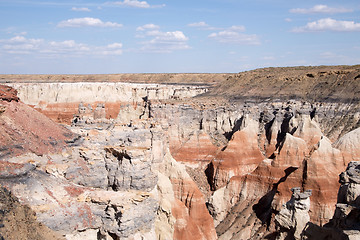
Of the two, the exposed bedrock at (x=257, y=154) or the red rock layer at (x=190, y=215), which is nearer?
the red rock layer at (x=190, y=215)

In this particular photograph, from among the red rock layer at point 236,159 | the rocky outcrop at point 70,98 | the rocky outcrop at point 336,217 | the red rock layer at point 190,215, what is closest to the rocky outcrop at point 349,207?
the rocky outcrop at point 336,217

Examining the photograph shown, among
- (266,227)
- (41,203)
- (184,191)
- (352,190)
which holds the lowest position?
(266,227)

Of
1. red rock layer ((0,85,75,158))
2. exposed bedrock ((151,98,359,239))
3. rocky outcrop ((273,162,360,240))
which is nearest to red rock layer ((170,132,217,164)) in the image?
exposed bedrock ((151,98,359,239))

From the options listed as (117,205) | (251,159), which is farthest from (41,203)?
(251,159)

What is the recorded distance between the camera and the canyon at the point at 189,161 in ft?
42.8

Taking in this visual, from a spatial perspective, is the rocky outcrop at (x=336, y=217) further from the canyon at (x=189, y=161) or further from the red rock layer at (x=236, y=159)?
the red rock layer at (x=236, y=159)

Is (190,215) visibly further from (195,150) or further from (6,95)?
(195,150)

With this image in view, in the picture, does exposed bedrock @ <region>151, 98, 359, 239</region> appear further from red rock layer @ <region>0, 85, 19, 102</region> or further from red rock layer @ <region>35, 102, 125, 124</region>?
red rock layer @ <region>0, 85, 19, 102</region>

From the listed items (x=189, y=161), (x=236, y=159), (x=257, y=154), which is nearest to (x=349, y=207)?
(x=236, y=159)

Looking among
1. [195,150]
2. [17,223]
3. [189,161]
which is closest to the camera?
[17,223]

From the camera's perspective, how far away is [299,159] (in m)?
38.2

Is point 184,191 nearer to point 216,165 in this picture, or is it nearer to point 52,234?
point 216,165

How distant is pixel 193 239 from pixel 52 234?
1445 centimetres

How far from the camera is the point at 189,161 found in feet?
143
